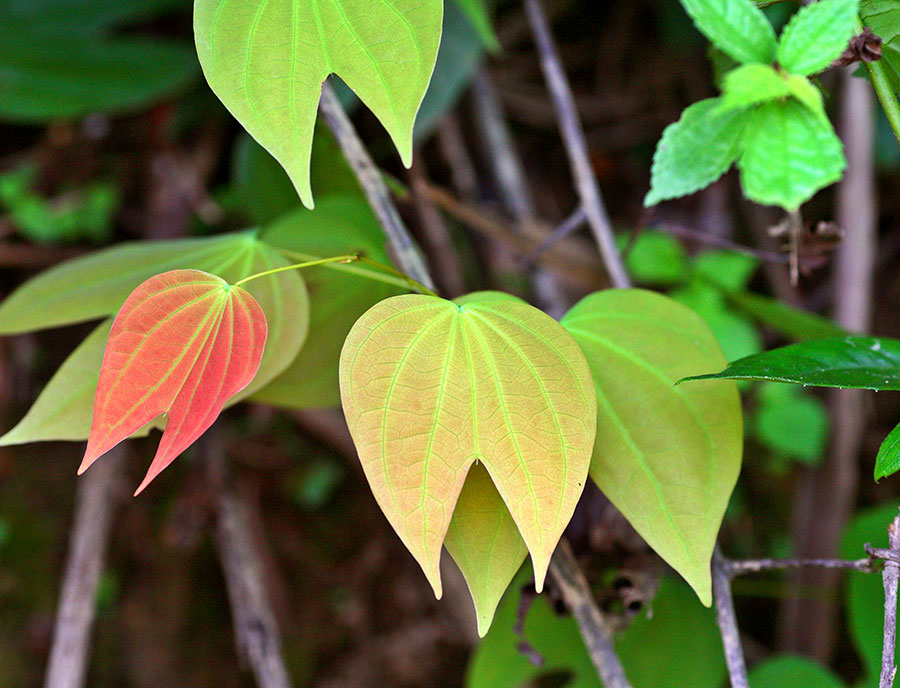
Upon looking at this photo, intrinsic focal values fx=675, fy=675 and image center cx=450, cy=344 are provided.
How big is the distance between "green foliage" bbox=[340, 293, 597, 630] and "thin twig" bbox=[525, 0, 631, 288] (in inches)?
14.6

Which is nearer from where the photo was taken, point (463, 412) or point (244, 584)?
point (463, 412)

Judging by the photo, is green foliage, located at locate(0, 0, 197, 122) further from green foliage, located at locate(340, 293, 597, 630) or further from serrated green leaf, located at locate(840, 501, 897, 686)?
serrated green leaf, located at locate(840, 501, 897, 686)

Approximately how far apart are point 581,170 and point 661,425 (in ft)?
1.48

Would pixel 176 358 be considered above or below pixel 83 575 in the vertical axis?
above

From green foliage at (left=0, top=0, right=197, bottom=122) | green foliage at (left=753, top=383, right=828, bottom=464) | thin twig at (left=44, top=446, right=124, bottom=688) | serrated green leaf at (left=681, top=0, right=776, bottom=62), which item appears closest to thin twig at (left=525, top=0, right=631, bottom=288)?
serrated green leaf at (left=681, top=0, right=776, bottom=62)

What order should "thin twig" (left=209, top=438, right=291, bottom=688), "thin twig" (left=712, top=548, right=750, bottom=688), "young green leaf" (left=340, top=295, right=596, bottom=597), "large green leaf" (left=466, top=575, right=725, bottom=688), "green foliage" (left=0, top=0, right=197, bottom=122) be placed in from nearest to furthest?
"young green leaf" (left=340, top=295, right=596, bottom=597) < "thin twig" (left=712, top=548, right=750, bottom=688) < "large green leaf" (left=466, top=575, right=725, bottom=688) < "thin twig" (left=209, top=438, right=291, bottom=688) < "green foliage" (left=0, top=0, right=197, bottom=122)

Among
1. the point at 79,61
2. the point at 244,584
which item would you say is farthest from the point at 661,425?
the point at 79,61

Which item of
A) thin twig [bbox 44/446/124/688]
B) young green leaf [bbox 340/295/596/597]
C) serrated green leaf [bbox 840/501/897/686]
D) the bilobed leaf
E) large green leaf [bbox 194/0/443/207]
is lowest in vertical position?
serrated green leaf [bbox 840/501/897/686]

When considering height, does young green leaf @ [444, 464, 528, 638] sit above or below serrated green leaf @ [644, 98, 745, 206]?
below

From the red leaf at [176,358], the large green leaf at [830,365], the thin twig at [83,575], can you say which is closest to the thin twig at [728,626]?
the large green leaf at [830,365]

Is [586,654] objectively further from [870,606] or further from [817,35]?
[817,35]

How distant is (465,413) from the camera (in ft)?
1.45

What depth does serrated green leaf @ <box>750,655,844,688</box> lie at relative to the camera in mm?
808

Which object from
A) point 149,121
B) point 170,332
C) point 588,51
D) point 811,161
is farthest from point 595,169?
point 170,332
